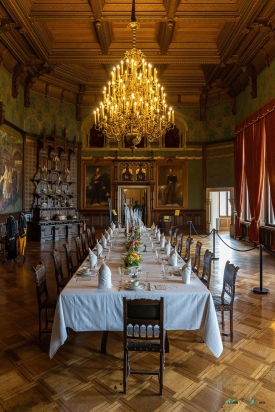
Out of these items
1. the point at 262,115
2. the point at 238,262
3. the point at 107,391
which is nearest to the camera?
the point at 107,391

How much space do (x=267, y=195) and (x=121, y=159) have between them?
7550 mm

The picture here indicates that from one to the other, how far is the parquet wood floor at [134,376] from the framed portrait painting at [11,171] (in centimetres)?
668

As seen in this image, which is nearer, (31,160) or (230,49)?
(230,49)

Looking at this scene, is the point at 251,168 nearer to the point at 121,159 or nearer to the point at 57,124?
the point at 121,159

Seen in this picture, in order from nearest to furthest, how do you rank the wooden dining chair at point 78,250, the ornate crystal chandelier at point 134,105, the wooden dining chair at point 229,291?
1. the wooden dining chair at point 229,291
2. the wooden dining chair at point 78,250
3. the ornate crystal chandelier at point 134,105

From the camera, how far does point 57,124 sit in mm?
14250

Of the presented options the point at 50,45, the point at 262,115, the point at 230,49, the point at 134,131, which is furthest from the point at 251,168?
the point at 50,45

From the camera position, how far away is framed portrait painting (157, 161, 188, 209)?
15.2m

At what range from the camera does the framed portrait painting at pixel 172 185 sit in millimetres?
15242

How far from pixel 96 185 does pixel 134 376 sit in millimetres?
12807

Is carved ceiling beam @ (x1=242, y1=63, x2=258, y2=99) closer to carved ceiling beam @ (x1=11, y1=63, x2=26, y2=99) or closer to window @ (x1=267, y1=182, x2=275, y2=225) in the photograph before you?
window @ (x1=267, y1=182, x2=275, y2=225)

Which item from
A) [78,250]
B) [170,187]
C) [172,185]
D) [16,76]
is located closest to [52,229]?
[16,76]

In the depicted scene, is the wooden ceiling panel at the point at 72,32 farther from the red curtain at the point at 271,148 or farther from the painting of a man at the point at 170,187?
the painting of a man at the point at 170,187

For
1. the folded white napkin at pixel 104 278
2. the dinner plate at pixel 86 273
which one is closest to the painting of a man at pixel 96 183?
the dinner plate at pixel 86 273
